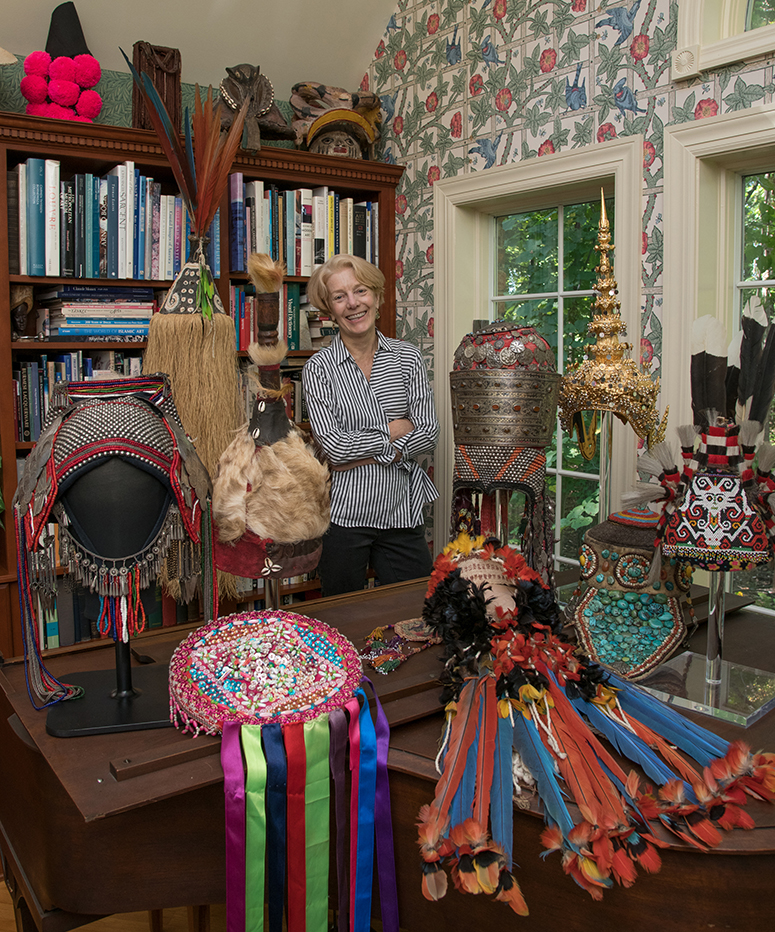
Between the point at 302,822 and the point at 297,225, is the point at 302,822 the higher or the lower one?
the lower one

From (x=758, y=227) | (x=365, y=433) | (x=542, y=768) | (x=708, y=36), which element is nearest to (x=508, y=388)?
(x=365, y=433)

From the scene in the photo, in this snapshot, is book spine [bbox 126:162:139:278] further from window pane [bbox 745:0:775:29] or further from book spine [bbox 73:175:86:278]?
window pane [bbox 745:0:775:29]

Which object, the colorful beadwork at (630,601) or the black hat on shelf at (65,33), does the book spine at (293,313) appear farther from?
the colorful beadwork at (630,601)

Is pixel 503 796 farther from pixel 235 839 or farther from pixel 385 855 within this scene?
pixel 235 839

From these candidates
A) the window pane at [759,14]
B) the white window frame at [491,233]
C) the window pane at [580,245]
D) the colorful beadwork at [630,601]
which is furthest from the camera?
the window pane at [580,245]

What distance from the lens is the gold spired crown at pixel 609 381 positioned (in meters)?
1.84

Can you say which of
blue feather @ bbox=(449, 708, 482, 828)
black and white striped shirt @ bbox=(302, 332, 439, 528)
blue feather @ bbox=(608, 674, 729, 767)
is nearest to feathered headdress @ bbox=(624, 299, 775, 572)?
blue feather @ bbox=(608, 674, 729, 767)

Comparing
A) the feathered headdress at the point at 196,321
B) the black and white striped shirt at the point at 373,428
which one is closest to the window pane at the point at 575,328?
the black and white striped shirt at the point at 373,428

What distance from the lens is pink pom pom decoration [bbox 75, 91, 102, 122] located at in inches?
117

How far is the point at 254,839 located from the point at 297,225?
113 inches

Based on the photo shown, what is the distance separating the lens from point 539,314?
11.1 ft

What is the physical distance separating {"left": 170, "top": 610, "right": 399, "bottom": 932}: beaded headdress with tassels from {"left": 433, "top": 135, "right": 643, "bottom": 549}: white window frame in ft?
5.47

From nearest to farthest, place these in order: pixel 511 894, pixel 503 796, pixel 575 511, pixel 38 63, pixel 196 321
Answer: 1. pixel 511 894
2. pixel 503 796
3. pixel 196 321
4. pixel 38 63
5. pixel 575 511

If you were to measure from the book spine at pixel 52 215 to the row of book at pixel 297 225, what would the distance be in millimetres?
688
